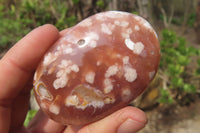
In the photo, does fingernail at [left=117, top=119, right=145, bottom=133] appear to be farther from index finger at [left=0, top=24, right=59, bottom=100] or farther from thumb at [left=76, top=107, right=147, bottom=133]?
index finger at [left=0, top=24, right=59, bottom=100]

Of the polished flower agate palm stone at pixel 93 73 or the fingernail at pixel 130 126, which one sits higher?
the polished flower agate palm stone at pixel 93 73

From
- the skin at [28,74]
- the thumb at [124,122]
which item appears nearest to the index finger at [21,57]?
the skin at [28,74]

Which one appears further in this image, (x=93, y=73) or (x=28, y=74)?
(x=28, y=74)

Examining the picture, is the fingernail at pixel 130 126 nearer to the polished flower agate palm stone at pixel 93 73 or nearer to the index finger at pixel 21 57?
the polished flower agate palm stone at pixel 93 73

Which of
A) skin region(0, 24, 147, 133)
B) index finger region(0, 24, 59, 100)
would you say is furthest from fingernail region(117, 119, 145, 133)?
index finger region(0, 24, 59, 100)

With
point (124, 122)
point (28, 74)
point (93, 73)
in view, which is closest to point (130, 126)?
point (124, 122)

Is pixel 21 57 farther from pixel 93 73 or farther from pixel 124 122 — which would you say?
pixel 124 122

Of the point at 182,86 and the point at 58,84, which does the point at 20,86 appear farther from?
the point at 182,86
